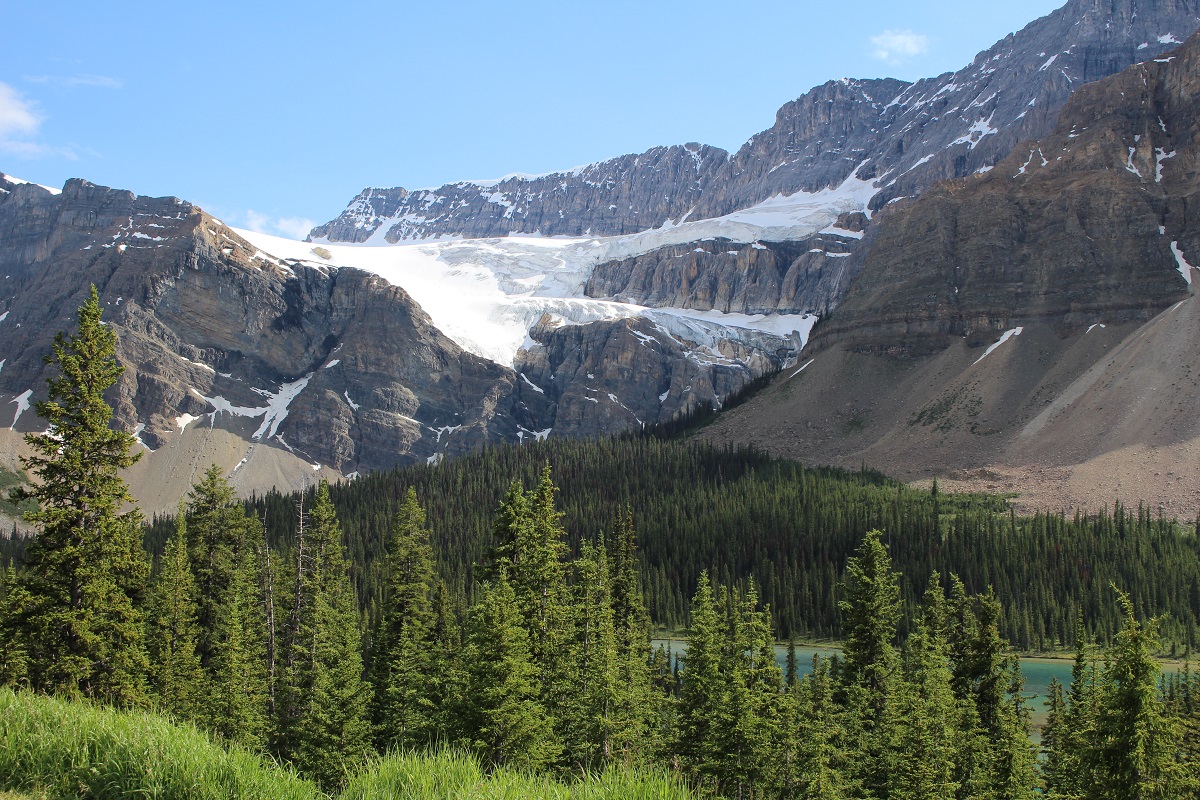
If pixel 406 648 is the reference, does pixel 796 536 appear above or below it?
below

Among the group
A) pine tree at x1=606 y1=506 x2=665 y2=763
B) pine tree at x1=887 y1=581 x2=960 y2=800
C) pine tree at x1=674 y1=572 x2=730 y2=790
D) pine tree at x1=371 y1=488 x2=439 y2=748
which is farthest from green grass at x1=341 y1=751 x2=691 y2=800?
pine tree at x1=371 y1=488 x2=439 y2=748

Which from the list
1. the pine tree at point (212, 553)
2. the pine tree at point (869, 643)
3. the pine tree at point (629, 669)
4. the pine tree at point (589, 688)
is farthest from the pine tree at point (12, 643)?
the pine tree at point (869, 643)

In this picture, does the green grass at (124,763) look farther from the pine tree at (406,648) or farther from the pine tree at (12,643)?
the pine tree at (406,648)

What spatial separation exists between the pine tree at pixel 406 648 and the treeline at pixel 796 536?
3592cm

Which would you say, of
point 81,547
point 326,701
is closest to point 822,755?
point 326,701

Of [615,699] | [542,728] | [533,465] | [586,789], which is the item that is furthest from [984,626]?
[533,465]

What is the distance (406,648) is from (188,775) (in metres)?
30.2

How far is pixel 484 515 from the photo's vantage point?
14675 centimetres

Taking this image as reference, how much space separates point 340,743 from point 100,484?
17070 mm

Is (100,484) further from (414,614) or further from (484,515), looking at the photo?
(484,515)

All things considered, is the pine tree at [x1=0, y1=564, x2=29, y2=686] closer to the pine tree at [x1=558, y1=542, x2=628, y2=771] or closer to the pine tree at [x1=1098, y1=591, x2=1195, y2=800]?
the pine tree at [x1=558, y1=542, x2=628, y2=771]

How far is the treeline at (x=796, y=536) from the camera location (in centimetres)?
10375

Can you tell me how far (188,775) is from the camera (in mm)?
12828

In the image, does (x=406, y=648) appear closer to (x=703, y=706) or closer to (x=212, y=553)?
(x=703, y=706)
